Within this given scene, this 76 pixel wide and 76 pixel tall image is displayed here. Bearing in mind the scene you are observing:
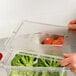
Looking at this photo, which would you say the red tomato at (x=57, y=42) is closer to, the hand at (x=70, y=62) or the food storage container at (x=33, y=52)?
the food storage container at (x=33, y=52)

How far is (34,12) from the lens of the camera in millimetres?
1311

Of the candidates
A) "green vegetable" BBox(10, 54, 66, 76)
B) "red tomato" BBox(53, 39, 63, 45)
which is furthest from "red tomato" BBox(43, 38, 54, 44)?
"green vegetable" BBox(10, 54, 66, 76)

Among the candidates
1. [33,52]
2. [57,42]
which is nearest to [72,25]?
[57,42]

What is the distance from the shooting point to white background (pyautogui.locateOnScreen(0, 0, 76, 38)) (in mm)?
1263

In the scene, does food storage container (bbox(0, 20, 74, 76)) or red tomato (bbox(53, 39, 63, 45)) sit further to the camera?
red tomato (bbox(53, 39, 63, 45))

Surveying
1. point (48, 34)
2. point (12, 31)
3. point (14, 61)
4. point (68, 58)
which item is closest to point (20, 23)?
point (12, 31)

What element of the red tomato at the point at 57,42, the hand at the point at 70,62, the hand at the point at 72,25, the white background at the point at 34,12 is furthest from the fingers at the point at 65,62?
the white background at the point at 34,12

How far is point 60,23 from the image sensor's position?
1.38 m

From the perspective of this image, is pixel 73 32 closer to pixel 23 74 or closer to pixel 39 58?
pixel 39 58

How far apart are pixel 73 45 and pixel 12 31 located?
40 centimetres

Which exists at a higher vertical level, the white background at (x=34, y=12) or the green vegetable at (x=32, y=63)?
the white background at (x=34, y=12)

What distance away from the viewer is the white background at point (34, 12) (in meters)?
1.26

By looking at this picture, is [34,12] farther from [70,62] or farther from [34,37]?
[70,62]

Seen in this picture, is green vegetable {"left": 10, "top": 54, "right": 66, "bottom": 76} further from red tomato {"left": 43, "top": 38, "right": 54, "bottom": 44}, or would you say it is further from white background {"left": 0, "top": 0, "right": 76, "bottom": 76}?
white background {"left": 0, "top": 0, "right": 76, "bottom": 76}
